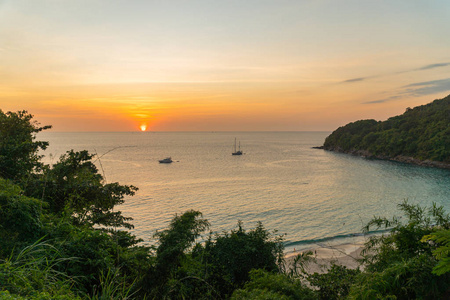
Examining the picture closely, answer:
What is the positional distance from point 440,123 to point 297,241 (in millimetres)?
81113

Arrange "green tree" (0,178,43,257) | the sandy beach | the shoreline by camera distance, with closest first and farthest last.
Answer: "green tree" (0,178,43,257) → the sandy beach → the shoreline

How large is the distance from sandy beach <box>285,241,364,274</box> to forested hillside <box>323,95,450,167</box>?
58406 millimetres

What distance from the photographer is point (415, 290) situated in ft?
19.2

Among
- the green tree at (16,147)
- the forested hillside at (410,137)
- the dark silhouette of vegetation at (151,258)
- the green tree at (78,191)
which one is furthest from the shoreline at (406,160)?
the green tree at (16,147)

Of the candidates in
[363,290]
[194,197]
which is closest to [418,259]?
[363,290]

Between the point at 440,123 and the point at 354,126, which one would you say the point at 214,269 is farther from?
the point at 354,126

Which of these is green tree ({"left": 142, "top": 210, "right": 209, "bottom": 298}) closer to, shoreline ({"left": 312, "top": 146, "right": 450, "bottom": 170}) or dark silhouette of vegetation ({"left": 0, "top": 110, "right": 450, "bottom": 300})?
dark silhouette of vegetation ({"left": 0, "top": 110, "right": 450, "bottom": 300})

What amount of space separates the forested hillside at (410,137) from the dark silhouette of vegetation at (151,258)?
7318 centimetres

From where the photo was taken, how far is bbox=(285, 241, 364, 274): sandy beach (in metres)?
19.8

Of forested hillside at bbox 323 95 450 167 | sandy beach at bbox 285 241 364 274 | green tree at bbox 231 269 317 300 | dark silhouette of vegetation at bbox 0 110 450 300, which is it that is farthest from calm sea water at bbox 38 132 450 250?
green tree at bbox 231 269 317 300

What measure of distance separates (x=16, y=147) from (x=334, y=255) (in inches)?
878

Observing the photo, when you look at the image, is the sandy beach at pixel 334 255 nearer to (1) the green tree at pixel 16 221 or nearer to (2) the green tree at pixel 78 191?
(2) the green tree at pixel 78 191

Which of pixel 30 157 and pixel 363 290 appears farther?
pixel 30 157

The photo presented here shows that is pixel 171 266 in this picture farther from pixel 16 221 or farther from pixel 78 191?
pixel 78 191
